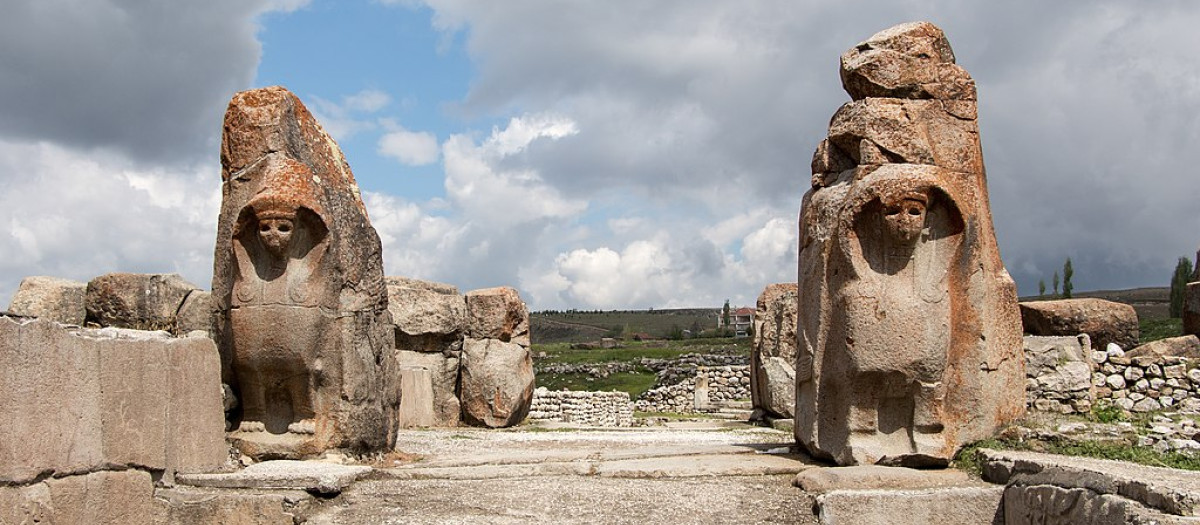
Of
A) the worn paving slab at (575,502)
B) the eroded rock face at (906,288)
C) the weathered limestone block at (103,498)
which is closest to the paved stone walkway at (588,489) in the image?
the worn paving slab at (575,502)

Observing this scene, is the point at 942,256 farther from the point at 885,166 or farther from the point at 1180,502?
the point at 1180,502

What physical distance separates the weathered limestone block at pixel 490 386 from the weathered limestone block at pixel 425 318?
0.96ft

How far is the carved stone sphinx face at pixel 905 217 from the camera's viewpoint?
24.7 ft

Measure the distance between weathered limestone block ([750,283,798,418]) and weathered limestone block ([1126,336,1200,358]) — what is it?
4.32 meters

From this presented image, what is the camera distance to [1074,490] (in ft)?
18.7

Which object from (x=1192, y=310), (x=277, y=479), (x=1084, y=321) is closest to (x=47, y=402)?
(x=277, y=479)

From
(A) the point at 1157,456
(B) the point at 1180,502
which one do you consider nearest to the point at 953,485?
(A) the point at 1157,456

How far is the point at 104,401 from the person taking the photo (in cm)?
622

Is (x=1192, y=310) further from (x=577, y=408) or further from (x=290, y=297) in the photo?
(x=290, y=297)

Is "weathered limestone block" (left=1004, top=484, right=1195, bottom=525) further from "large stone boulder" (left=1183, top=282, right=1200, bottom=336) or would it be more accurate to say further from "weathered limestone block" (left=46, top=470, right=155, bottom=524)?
"large stone boulder" (left=1183, top=282, right=1200, bottom=336)

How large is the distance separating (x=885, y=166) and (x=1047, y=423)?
2205 mm

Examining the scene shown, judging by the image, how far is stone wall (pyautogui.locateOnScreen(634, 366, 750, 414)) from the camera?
78.3 ft

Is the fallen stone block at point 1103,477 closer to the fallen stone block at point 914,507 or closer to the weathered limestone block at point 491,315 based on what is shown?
the fallen stone block at point 914,507

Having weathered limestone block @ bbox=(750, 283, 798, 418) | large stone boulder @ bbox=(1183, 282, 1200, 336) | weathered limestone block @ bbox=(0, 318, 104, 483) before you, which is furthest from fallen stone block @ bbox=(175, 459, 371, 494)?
large stone boulder @ bbox=(1183, 282, 1200, 336)
